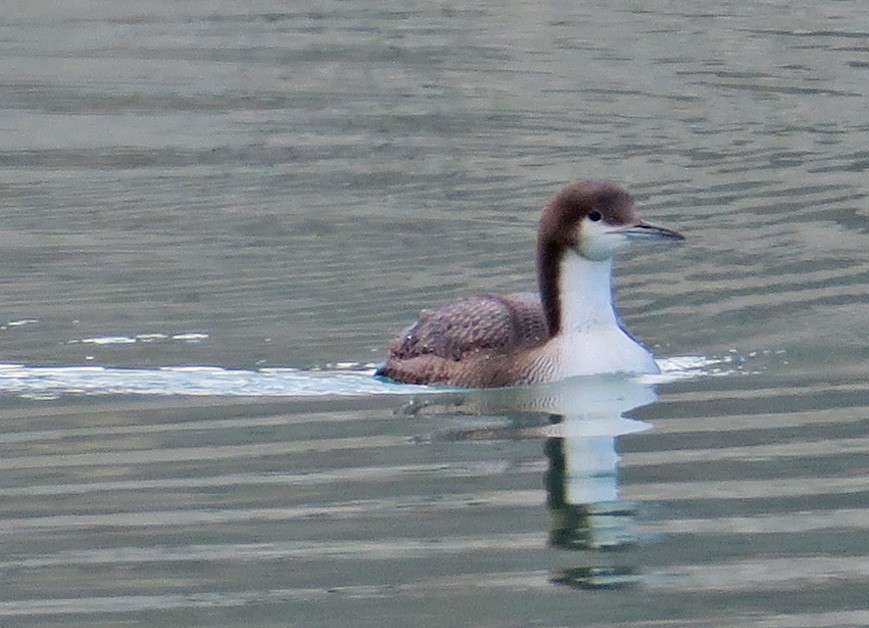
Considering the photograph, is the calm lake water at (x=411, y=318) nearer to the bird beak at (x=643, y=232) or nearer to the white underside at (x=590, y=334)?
the white underside at (x=590, y=334)

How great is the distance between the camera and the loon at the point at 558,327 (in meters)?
12.3

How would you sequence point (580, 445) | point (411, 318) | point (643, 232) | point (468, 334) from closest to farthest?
point (580, 445)
point (643, 232)
point (468, 334)
point (411, 318)

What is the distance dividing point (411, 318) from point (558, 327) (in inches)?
82.0

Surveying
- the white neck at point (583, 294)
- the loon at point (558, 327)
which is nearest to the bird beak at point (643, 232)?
the loon at point (558, 327)

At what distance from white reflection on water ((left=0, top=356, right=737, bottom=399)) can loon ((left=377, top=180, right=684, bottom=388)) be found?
6.2 inches

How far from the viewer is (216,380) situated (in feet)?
41.0

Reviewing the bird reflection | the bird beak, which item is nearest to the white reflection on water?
the bird reflection

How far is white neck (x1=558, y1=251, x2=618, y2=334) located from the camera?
12.4m

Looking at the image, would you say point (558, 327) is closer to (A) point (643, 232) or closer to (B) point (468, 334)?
(B) point (468, 334)

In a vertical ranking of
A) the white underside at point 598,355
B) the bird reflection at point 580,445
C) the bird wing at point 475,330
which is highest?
the bird wing at point 475,330

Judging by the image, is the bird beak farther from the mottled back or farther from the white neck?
the mottled back

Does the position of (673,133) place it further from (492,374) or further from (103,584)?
(103,584)

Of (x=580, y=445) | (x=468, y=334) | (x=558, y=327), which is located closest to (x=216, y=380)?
(x=468, y=334)

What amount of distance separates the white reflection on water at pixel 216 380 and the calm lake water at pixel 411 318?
0.10 ft
